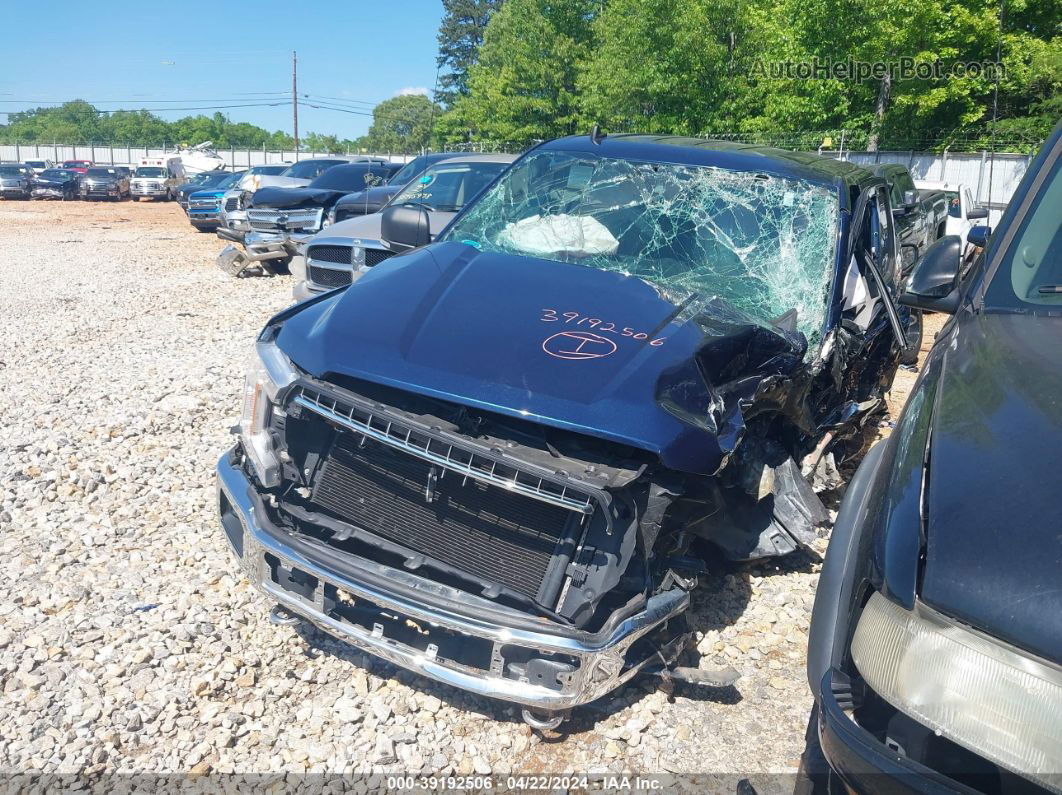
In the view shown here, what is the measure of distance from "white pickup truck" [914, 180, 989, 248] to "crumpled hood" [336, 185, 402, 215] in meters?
6.84

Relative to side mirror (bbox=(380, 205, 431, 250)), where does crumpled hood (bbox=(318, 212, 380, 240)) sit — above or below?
below

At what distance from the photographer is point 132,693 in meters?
3.16

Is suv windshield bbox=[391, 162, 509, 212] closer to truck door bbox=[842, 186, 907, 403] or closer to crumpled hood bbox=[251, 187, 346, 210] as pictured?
crumpled hood bbox=[251, 187, 346, 210]

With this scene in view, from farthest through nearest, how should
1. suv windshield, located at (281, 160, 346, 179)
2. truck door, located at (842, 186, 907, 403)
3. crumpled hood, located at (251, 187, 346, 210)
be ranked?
1. suv windshield, located at (281, 160, 346, 179)
2. crumpled hood, located at (251, 187, 346, 210)
3. truck door, located at (842, 186, 907, 403)

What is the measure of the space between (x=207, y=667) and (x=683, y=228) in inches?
111

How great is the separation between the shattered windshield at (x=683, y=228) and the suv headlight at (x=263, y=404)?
126cm

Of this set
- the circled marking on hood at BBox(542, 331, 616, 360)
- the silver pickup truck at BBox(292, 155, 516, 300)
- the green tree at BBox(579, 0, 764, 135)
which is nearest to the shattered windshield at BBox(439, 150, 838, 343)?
the circled marking on hood at BBox(542, 331, 616, 360)

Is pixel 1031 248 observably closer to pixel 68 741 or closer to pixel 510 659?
pixel 510 659

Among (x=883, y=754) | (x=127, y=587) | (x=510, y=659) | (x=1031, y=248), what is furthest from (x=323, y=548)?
(x=1031, y=248)

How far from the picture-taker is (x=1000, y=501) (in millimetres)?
1741

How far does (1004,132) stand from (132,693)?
2484 cm

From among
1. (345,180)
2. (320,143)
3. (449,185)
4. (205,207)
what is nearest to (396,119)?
(320,143)

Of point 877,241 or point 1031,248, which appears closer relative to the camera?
point 1031,248

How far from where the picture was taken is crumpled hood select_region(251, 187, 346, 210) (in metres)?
12.5
